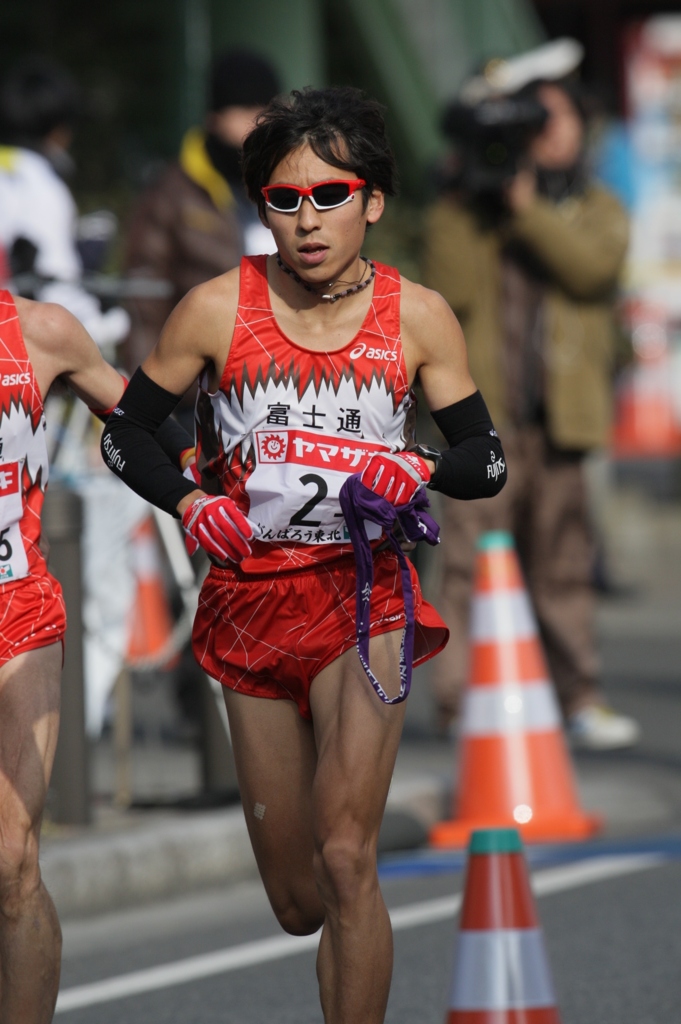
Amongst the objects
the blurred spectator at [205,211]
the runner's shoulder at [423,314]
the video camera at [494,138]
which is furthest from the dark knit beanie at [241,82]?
the runner's shoulder at [423,314]

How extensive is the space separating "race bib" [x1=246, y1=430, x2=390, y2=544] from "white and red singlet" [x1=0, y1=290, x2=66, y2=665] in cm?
48

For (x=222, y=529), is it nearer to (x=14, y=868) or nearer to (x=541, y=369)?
(x=14, y=868)

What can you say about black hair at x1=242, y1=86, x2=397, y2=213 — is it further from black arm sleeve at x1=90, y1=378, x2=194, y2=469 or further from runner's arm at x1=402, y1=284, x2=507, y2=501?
black arm sleeve at x1=90, y1=378, x2=194, y2=469

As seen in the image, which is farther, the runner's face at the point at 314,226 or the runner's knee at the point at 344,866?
the runner's face at the point at 314,226

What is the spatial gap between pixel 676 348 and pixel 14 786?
25818 millimetres

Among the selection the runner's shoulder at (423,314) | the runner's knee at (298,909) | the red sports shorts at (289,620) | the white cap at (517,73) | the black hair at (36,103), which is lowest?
the runner's knee at (298,909)

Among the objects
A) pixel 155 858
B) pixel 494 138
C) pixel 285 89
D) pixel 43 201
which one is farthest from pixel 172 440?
pixel 285 89

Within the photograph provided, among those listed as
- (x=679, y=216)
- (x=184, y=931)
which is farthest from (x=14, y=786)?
(x=679, y=216)

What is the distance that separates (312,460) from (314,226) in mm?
462

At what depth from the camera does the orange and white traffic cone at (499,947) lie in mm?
3900

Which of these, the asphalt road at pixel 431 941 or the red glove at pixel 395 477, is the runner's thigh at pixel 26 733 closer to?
the red glove at pixel 395 477

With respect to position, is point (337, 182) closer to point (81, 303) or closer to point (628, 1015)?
point (628, 1015)

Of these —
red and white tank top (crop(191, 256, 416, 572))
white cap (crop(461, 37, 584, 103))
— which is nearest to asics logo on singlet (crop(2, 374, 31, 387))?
red and white tank top (crop(191, 256, 416, 572))

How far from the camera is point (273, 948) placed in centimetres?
594
